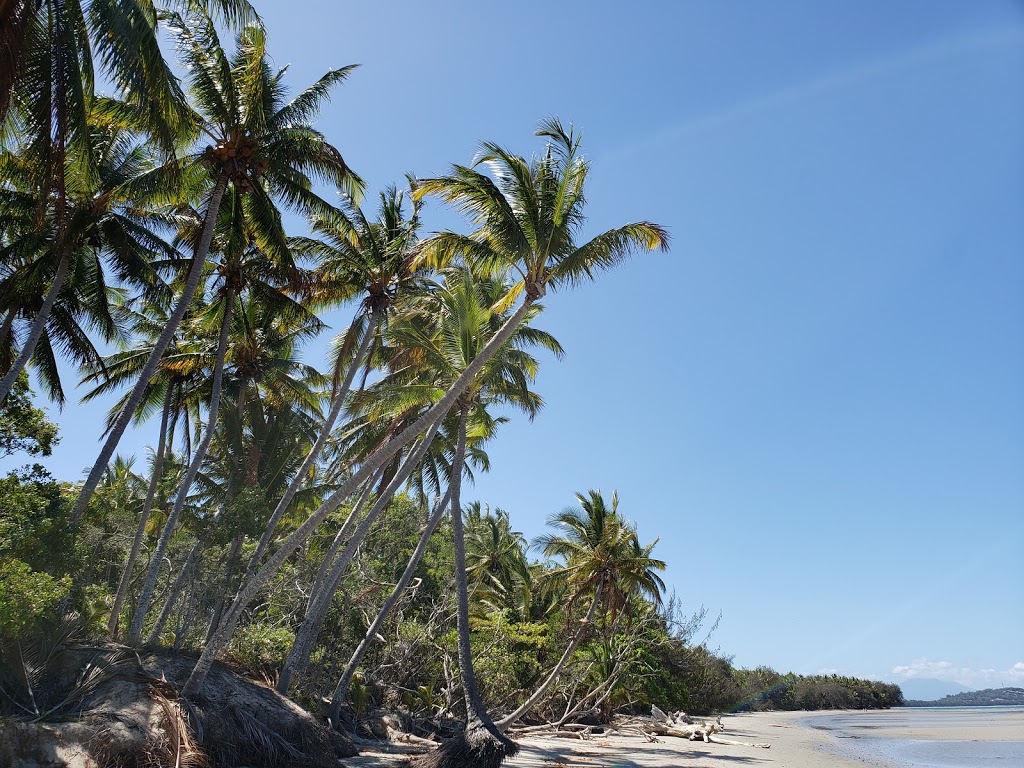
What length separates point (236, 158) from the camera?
13.1m

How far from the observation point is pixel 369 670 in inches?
750

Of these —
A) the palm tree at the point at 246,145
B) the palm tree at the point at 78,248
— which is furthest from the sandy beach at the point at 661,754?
the palm tree at the point at 78,248

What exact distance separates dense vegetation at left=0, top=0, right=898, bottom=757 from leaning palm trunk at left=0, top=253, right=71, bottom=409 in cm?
7

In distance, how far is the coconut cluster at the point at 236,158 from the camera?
42.8 ft

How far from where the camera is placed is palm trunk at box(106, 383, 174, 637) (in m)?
15.7

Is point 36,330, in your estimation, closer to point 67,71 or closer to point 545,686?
point 67,71

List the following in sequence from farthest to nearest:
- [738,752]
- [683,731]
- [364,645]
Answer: [683,731] < [738,752] < [364,645]

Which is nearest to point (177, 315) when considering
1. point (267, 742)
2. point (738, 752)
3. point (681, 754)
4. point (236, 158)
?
point (236, 158)

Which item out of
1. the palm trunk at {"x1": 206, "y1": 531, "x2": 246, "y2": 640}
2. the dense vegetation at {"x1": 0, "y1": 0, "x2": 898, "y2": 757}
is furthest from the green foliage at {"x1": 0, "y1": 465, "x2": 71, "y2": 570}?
the palm trunk at {"x1": 206, "y1": 531, "x2": 246, "y2": 640}

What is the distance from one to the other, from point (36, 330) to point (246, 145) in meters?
5.59

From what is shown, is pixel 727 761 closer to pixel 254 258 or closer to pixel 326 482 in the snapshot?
pixel 326 482

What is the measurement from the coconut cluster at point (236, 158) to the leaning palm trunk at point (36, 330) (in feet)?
12.1


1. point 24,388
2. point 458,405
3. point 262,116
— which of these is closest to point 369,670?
point 458,405

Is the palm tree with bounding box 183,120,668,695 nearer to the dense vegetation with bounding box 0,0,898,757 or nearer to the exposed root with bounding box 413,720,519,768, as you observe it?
the dense vegetation with bounding box 0,0,898,757
